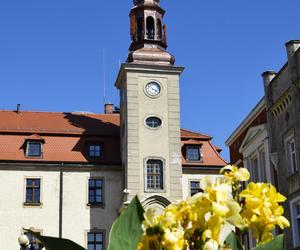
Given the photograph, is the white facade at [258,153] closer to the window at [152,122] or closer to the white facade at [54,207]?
the window at [152,122]

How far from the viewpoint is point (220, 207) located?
1.75m

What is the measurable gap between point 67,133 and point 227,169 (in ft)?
101

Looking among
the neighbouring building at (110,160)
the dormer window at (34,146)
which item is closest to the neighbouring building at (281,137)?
the neighbouring building at (110,160)

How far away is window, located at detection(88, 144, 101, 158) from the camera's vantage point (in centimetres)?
3200

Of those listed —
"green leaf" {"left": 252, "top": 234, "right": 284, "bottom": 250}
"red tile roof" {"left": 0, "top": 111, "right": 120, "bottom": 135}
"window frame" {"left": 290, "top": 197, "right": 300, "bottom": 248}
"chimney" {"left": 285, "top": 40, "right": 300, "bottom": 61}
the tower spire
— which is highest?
the tower spire

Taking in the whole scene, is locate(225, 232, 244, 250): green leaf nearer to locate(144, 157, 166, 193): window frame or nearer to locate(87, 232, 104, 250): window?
locate(144, 157, 166, 193): window frame

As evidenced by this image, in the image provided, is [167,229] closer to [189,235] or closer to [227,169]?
[189,235]

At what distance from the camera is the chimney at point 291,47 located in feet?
67.4

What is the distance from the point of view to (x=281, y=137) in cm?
2180

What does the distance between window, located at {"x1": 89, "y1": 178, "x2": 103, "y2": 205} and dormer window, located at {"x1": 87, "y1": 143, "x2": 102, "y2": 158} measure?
4.68 feet

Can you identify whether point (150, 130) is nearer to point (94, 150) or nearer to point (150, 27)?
point (94, 150)

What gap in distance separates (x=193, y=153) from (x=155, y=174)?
155 inches

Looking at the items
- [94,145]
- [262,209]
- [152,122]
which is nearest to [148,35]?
[152,122]

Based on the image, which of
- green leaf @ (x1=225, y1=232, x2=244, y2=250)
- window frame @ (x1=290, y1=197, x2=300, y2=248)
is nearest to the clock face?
window frame @ (x1=290, y1=197, x2=300, y2=248)
